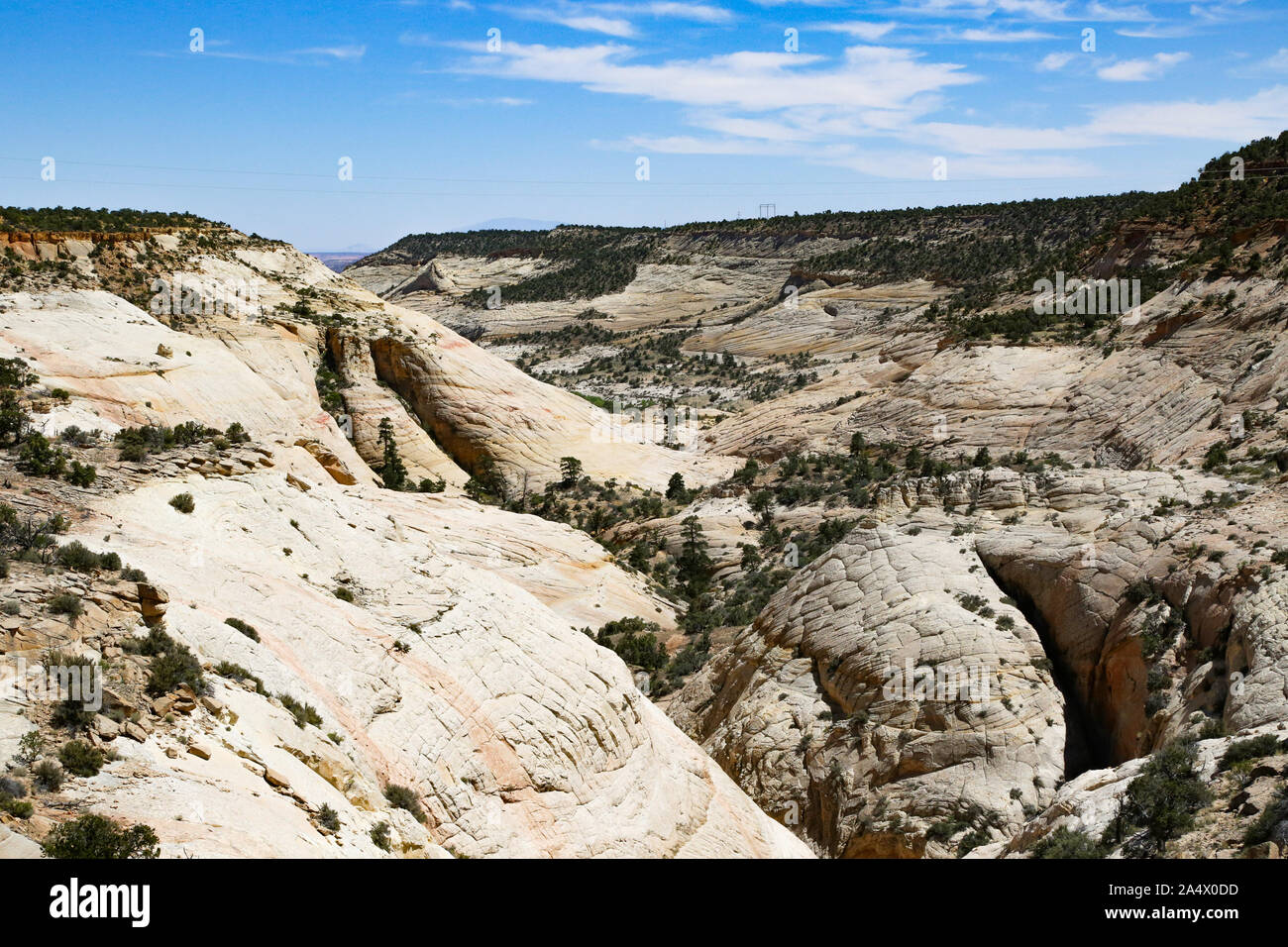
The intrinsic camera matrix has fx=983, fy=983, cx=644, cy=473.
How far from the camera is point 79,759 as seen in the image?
8.35 meters

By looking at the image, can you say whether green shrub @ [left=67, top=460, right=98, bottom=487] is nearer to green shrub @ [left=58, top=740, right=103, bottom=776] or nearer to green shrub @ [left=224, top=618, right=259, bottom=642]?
green shrub @ [left=224, top=618, right=259, bottom=642]

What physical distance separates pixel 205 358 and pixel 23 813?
25.1 meters

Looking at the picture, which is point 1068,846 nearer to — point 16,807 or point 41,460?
point 16,807

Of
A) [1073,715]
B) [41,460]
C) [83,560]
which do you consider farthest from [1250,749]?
[41,460]

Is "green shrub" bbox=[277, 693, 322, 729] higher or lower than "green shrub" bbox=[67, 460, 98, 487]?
lower

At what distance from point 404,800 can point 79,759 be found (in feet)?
13.3

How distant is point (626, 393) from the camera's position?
244 ft

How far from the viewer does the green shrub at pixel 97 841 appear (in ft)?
23.0

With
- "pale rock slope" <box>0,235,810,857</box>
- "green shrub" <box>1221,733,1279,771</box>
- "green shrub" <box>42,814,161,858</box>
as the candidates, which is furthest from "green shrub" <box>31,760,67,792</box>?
"green shrub" <box>1221,733,1279,771</box>

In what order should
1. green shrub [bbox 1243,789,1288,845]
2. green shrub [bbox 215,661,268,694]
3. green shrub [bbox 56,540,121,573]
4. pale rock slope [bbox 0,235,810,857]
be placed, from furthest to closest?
green shrub [bbox 56,540,121,573]
green shrub [bbox 215,661,268,694]
green shrub [bbox 1243,789,1288,845]
pale rock slope [bbox 0,235,810,857]

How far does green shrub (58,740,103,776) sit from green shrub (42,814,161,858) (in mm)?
855

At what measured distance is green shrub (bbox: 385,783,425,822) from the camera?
37.8 feet
